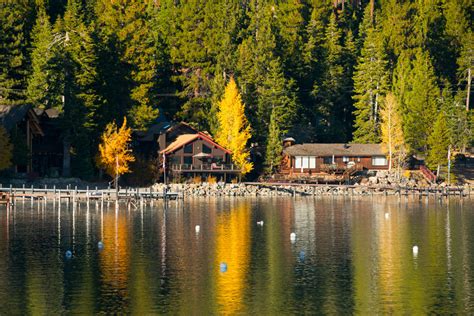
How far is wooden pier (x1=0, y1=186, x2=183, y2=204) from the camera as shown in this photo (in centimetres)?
9769

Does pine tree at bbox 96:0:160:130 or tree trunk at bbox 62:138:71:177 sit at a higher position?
pine tree at bbox 96:0:160:130

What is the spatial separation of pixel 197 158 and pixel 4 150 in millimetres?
27668

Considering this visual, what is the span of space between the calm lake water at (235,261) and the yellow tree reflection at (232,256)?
98 millimetres

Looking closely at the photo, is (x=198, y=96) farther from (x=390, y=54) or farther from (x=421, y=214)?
(x=421, y=214)

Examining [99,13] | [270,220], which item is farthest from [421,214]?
[99,13]

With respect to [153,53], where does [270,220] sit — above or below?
below

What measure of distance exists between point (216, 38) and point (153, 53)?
910cm

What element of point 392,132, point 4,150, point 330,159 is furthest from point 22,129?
point 392,132

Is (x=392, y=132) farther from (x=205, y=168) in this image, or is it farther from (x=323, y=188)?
(x=205, y=168)

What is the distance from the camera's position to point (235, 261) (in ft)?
204

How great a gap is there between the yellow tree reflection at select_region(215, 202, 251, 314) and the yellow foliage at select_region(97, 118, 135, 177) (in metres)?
20.3

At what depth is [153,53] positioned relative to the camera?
12938 cm

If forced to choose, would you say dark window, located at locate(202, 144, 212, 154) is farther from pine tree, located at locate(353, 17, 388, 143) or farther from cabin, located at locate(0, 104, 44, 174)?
pine tree, located at locate(353, 17, 388, 143)

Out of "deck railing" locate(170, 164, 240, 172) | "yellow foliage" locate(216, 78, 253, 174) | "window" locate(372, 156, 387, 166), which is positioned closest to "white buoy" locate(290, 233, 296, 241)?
"deck railing" locate(170, 164, 240, 172)
